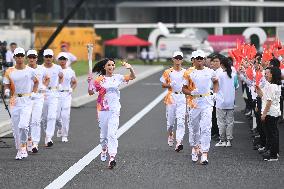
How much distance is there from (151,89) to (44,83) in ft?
76.7

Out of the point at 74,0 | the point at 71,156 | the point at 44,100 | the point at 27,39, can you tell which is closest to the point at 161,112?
the point at 44,100

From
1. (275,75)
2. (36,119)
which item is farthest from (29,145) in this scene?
(275,75)

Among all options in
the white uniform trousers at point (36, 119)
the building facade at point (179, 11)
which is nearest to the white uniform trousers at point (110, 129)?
the white uniform trousers at point (36, 119)

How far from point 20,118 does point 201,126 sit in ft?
10.4

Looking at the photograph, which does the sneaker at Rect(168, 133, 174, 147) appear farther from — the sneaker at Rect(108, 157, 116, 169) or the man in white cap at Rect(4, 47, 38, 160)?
the sneaker at Rect(108, 157, 116, 169)

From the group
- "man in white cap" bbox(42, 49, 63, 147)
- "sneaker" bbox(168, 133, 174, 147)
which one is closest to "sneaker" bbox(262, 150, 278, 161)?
"sneaker" bbox(168, 133, 174, 147)

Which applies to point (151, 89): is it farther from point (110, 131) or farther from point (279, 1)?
point (279, 1)

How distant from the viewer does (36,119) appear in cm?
1638

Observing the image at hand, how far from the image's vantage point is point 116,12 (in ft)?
416

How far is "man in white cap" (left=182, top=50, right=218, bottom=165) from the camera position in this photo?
1447 cm

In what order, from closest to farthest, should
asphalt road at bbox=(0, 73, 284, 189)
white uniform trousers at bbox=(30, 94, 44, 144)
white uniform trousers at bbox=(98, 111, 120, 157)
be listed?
asphalt road at bbox=(0, 73, 284, 189) < white uniform trousers at bbox=(98, 111, 120, 157) < white uniform trousers at bbox=(30, 94, 44, 144)

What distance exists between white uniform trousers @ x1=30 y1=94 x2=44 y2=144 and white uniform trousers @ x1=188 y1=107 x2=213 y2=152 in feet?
10.3

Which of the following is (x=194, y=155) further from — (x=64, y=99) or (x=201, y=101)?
(x=64, y=99)

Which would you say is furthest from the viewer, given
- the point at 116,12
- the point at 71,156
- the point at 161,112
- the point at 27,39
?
the point at 116,12
